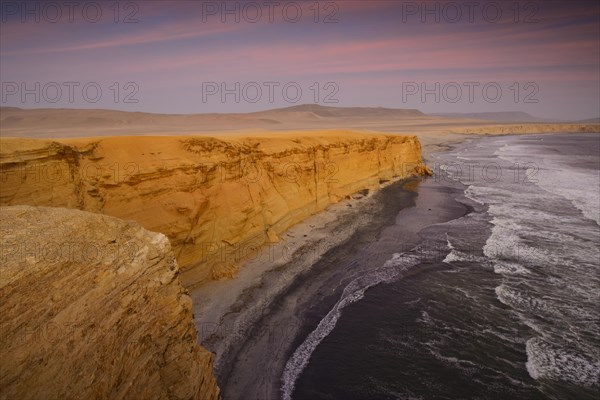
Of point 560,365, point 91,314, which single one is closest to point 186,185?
point 91,314

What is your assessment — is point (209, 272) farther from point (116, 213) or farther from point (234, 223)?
point (116, 213)

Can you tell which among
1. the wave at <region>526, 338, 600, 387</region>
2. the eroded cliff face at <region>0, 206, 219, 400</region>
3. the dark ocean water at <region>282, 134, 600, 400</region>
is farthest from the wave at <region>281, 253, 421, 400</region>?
the wave at <region>526, 338, 600, 387</region>

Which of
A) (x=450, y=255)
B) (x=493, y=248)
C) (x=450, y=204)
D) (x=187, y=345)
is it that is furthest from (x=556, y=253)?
(x=187, y=345)

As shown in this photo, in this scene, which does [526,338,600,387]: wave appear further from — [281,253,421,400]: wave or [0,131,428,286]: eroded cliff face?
[0,131,428,286]: eroded cliff face

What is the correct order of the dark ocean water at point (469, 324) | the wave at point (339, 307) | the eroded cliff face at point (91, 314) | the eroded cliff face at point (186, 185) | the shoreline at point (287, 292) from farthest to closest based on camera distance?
the eroded cliff face at point (186, 185), the shoreline at point (287, 292), the wave at point (339, 307), the dark ocean water at point (469, 324), the eroded cliff face at point (91, 314)

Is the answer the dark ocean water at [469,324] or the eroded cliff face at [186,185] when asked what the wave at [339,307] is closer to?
the dark ocean water at [469,324]

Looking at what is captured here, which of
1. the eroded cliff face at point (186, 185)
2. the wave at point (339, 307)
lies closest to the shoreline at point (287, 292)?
the wave at point (339, 307)

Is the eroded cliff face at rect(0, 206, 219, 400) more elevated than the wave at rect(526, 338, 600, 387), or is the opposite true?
the eroded cliff face at rect(0, 206, 219, 400)
